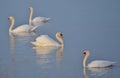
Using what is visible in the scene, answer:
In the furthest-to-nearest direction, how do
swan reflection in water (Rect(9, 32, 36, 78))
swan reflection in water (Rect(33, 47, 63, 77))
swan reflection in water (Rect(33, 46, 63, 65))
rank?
swan reflection in water (Rect(33, 46, 63, 65)), swan reflection in water (Rect(9, 32, 36, 78)), swan reflection in water (Rect(33, 47, 63, 77))

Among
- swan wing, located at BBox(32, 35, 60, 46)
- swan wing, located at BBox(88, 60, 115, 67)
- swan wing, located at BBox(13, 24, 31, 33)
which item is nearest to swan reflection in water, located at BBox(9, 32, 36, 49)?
swan wing, located at BBox(13, 24, 31, 33)

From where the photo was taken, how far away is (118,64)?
13227 millimetres

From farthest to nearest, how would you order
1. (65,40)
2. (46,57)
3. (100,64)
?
(65,40) → (46,57) → (100,64)

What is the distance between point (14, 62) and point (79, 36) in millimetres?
3627

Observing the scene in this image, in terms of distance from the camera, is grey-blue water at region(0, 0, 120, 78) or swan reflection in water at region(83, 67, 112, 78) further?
grey-blue water at region(0, 0, 120, 78)

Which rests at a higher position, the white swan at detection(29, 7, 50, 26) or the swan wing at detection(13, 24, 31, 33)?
the white swan at detection(29, 7, 50, 26)

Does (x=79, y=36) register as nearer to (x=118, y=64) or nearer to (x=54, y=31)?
(x=54, y=31)

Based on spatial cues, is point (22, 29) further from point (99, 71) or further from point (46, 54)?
point (99, 71)

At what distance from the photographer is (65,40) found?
646 inches

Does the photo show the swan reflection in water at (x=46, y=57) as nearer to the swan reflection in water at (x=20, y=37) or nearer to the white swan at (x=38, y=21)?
the swan reflection in water at (x=20, y=37)

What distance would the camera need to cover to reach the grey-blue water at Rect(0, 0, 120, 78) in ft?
41.7

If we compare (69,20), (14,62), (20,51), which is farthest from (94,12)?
(14,62)

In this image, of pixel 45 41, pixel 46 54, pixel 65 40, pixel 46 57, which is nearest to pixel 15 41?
pixel 45 41

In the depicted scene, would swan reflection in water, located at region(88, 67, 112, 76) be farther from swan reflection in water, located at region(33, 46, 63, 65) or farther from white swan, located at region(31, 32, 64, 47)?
white swan, located at region(31, 32, 64, 47)
